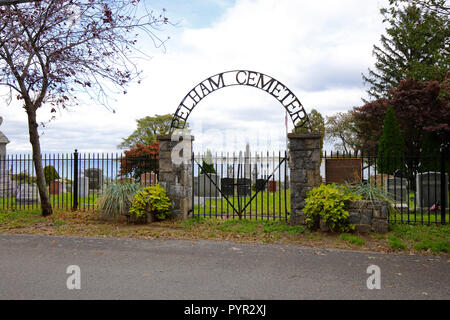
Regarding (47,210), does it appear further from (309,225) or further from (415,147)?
(415,147)

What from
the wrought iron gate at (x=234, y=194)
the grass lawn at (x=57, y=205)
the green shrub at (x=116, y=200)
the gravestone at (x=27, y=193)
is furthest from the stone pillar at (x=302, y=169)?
the gravestone at (x=27, y=193)

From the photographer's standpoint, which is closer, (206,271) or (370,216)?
(206,271)

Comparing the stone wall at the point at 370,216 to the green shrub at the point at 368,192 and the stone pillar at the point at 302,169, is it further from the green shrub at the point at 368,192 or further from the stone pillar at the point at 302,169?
the stone pillar at the point at 302,169

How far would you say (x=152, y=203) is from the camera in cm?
905

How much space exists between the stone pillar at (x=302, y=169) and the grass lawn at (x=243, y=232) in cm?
52

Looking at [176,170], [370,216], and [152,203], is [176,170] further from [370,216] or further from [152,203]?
[370,216]

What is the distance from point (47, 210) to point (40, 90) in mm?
3596

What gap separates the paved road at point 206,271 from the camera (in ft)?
14.1

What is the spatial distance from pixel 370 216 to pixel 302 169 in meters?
1.86

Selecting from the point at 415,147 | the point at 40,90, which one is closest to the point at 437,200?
the point at 40,90

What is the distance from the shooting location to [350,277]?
4.95m

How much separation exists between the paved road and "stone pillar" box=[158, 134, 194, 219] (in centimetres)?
212
